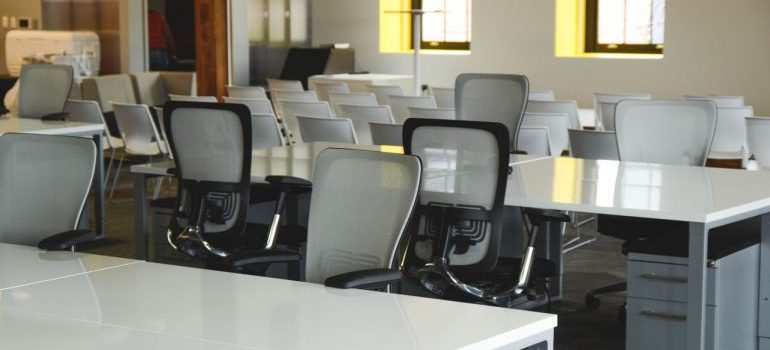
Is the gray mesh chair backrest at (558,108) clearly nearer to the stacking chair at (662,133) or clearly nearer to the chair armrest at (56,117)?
the stacking chair at (662,133)

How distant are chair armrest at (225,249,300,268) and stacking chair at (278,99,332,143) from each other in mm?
4534

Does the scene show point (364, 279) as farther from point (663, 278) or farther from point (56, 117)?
point (56, 117)

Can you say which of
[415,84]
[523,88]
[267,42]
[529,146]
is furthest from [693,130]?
[267,42]

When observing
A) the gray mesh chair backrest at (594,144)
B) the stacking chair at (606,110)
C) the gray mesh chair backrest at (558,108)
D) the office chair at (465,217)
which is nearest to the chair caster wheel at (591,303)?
the gray mesh chair backrest at (594,144)

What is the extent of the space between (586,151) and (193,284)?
444cm

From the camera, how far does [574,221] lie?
352 inches

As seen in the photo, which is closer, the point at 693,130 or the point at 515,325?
the point at 515,325

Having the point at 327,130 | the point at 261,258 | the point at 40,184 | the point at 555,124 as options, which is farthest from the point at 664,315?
the point at 555,124

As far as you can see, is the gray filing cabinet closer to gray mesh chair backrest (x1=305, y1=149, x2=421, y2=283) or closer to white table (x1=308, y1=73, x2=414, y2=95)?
gray mesh chair backrest (x1=305, y1=149, x2=421, y2=283)

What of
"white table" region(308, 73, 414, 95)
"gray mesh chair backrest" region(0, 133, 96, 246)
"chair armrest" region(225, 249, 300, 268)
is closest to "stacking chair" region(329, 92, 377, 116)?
"white table" region(308, 73, 414, 95)

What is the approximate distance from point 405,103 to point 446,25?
573 centimetres

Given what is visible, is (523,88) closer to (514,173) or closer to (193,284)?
(514,173)

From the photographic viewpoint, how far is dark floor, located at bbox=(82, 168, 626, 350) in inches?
239

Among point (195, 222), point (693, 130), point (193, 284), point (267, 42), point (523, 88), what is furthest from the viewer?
point (267, 42)
